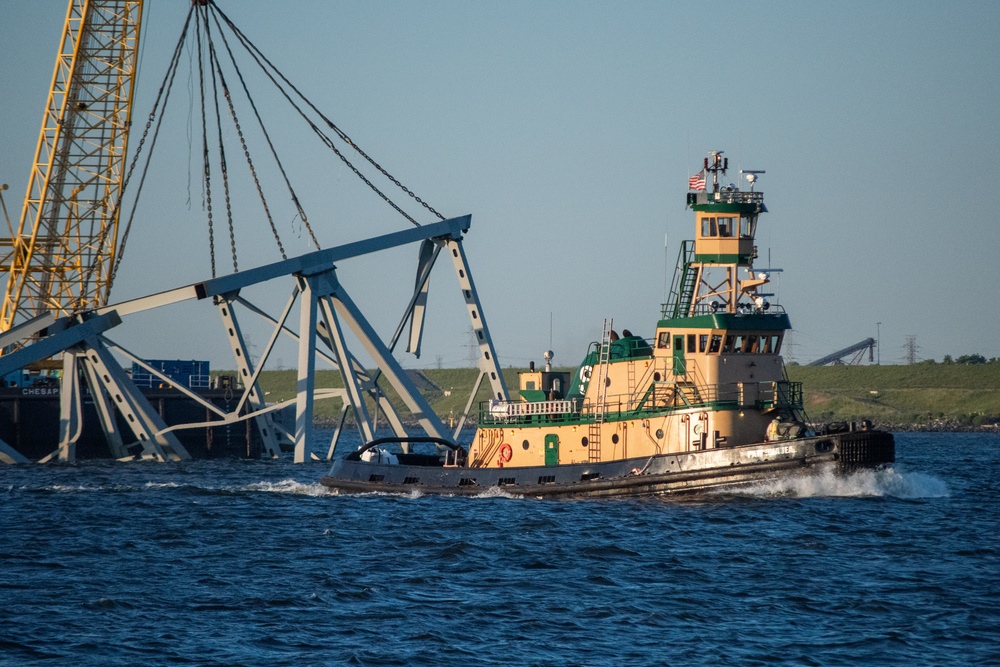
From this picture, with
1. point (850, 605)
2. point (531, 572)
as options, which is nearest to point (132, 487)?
point (531, 572)

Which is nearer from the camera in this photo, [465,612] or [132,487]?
[465,612]

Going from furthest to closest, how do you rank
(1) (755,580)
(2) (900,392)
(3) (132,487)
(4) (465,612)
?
1. (2) (900,392)
2. (3) (132,487)
3. (1) (755,580)
4. (4) (465,612)

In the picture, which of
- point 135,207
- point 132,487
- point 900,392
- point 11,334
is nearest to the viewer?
point 132,487

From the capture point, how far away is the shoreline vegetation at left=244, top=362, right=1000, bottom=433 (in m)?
111

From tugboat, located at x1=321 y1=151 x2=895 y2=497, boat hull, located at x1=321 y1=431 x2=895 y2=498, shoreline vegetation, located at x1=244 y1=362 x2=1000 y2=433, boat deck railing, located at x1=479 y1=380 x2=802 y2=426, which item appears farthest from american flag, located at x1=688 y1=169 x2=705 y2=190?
shoreline vegetation, located at x1=244 y1=362 x2=1000 y2=433

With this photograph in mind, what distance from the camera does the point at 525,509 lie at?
3431 centimetres

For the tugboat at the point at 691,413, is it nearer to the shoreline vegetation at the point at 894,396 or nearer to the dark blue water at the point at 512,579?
the dark blue water at the point at 512,579

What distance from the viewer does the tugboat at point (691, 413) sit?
33.8 meters

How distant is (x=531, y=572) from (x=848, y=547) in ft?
23.8

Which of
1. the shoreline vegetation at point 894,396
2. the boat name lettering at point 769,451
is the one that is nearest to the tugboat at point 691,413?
the boat name lettering at point 769,451

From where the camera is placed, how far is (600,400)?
37281 mm

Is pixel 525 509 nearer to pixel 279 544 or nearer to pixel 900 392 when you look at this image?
pixel 279 544

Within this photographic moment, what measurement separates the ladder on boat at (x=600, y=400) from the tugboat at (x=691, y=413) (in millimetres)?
43

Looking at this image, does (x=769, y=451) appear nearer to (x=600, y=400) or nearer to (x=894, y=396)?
(x=600, y=400)
